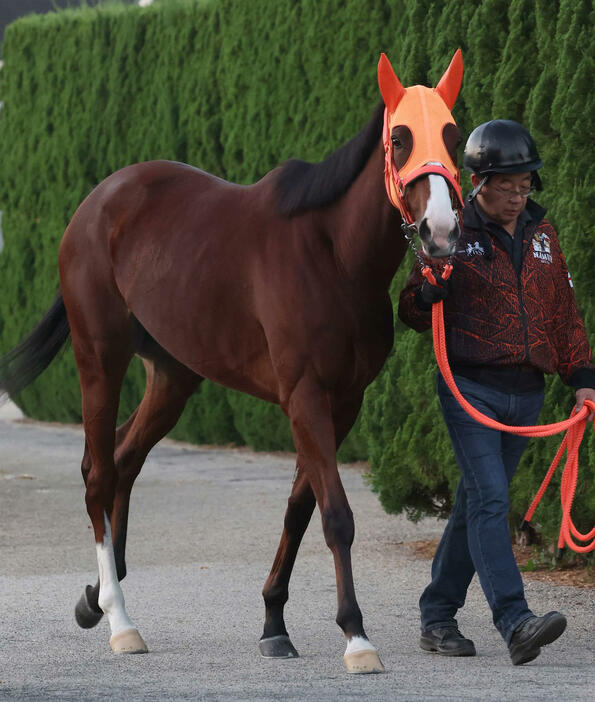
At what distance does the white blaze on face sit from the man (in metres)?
0.42

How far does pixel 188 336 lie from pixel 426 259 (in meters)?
1.10

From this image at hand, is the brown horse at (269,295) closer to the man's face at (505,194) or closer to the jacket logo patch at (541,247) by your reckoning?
the man's face at (505,194)

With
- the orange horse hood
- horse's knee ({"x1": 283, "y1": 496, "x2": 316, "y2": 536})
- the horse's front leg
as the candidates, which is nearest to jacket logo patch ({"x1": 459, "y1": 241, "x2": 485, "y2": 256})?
the orange horse hood

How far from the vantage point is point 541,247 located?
452cm

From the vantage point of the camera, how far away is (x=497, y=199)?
445 centimetres

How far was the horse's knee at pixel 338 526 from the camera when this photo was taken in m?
4.35

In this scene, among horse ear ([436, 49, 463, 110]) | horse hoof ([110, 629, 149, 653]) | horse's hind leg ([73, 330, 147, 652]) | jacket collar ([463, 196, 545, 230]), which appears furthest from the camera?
horse's hind leg ([73, 330, 147, 652])

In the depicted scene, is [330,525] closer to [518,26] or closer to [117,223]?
[117,223]

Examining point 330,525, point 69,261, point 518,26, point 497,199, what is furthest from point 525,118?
point 330,525

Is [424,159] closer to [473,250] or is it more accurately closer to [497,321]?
[473,250]

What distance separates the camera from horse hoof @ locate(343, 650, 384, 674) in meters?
4.25

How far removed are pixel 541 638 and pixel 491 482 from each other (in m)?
0.53

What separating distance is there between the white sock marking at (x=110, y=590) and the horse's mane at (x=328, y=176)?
1.53 metres

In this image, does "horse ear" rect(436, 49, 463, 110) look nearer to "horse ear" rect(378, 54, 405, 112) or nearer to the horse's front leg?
"horse ear" rect(378, 54, 405, 112)
